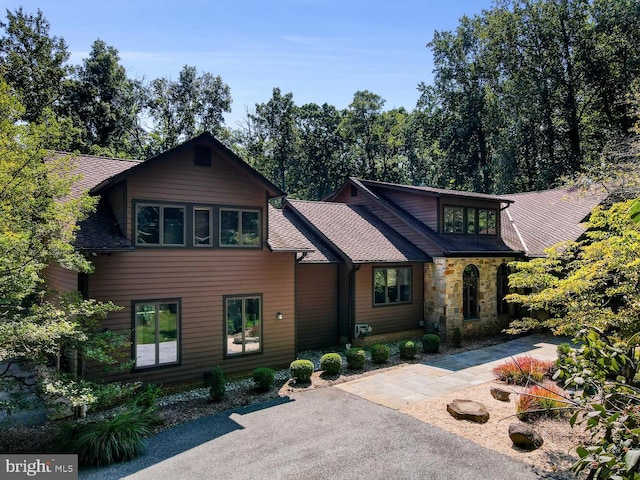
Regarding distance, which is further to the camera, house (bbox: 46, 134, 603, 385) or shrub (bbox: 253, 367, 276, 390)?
shrub (bbox: 253, 367, 276, 390)

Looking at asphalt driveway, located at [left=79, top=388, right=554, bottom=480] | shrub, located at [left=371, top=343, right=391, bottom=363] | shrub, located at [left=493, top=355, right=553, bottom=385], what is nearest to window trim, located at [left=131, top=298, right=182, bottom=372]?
asphalt driveway, located at [left=79, top=388, right=554, bottom=480]

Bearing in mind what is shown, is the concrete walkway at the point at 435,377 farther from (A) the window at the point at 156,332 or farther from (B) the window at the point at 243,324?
(A) the window at the point at 156,332

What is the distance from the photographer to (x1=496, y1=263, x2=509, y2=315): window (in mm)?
17031

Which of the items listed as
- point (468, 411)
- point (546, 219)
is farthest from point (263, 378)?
point (546, 219)

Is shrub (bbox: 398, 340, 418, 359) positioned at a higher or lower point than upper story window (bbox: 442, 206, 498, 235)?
lower

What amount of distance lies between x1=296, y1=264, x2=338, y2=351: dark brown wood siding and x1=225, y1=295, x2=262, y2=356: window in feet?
8.88

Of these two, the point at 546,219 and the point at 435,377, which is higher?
the point at 546,219

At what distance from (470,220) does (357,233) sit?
509 centimetres

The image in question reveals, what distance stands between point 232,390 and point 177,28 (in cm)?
1015

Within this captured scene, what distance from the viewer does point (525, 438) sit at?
6.87m

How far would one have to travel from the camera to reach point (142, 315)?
9.66m

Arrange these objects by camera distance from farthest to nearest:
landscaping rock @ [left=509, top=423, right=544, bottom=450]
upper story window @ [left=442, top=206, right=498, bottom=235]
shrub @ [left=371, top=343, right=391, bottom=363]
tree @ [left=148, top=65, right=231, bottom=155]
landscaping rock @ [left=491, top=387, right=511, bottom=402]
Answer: tree @ [left=148, top=65, right=231, bottom=155] < upper story window @ [left=442, top=206, right=498, bottom=235] < shrub @ [left=371, top=343, right=391, bottom=363] < landscaping rock @ [left=491, top=387, right=511, bottom=402] < landscaping rock @ [left=509, top=423, right=544, bottom=450]

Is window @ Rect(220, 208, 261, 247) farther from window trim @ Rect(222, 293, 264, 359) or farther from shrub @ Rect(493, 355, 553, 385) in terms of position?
shrub @ Rect(493, 355, 553, 385)

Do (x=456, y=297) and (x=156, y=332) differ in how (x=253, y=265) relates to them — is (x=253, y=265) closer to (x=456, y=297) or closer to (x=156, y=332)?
(x=156, y=332)
